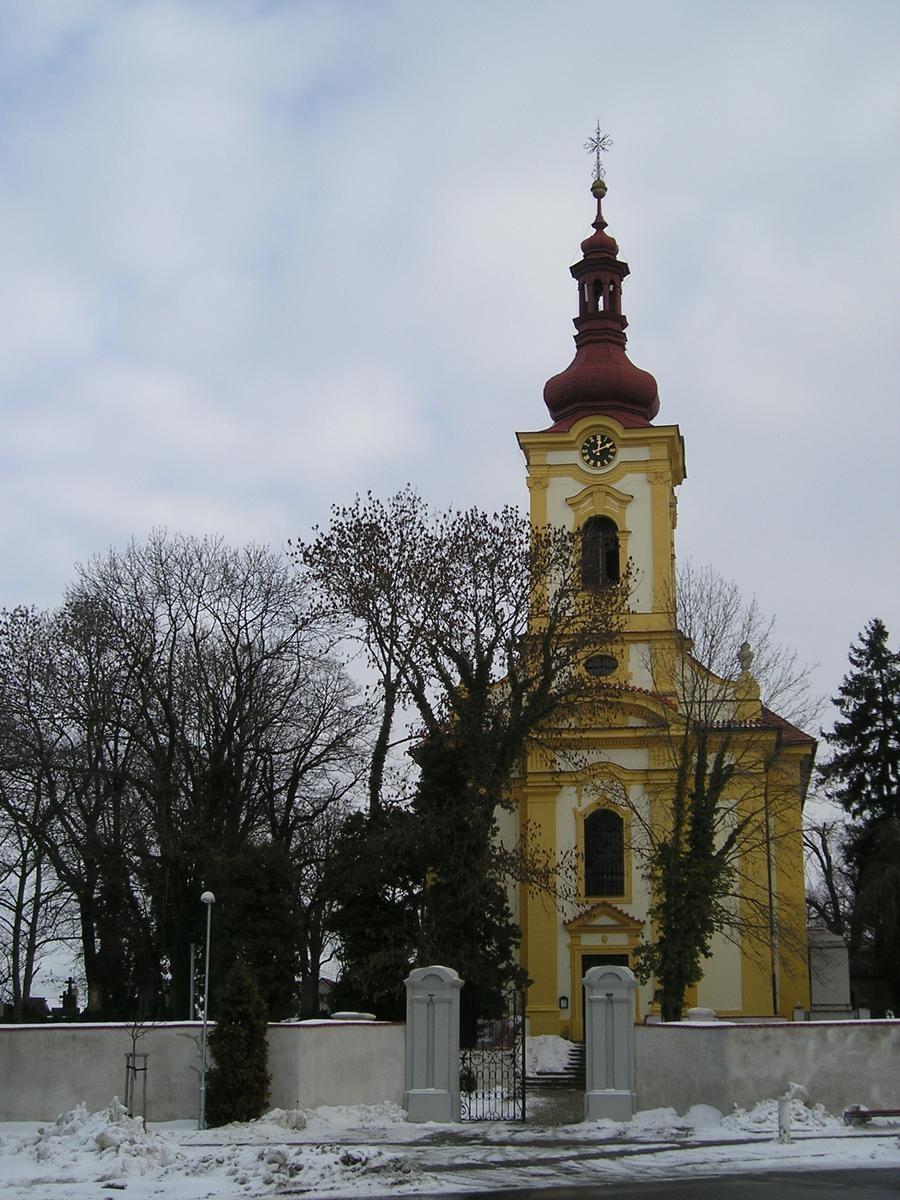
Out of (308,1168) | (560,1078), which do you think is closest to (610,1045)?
(308,1168)

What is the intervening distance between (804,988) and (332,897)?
1143cm

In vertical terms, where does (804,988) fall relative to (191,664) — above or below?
below

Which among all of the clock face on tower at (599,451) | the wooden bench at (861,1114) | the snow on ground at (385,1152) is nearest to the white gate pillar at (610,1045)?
the snow on ground at (385,1152)

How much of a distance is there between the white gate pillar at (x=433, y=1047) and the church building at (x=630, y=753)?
10.1m

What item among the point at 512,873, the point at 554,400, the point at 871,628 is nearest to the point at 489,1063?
the point at 512,873

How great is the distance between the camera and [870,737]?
152 feet

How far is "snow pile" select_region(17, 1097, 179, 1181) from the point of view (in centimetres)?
1633

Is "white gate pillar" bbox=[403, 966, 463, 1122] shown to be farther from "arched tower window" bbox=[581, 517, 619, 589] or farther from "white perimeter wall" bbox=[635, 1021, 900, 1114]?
"arched tower window" bbox=[581, 517, 619, 589]

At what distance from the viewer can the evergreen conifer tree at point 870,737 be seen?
45.8 meters

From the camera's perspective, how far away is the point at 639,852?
112ft

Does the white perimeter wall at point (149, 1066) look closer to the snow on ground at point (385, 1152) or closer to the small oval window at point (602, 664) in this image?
the snow on ground at point (385, 1152)

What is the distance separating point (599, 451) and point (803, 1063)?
2144cm

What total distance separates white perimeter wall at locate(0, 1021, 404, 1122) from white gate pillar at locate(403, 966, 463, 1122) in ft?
2.74

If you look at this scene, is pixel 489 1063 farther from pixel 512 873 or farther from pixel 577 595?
pixel 577 595
